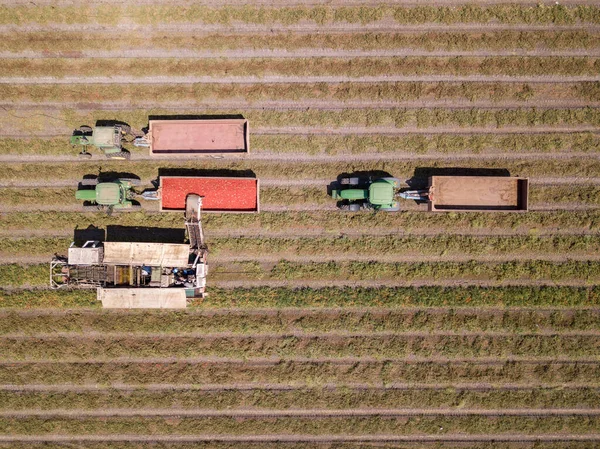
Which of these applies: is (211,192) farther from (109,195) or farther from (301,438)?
(301,438)

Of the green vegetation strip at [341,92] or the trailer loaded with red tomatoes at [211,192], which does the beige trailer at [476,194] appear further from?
the trailer loaded with red tomatoes at [211,192]

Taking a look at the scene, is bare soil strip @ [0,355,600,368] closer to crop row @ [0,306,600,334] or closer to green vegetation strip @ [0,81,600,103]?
crop row @ [0,306,600,334]

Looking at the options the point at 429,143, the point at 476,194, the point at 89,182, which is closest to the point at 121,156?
the point at 89,182

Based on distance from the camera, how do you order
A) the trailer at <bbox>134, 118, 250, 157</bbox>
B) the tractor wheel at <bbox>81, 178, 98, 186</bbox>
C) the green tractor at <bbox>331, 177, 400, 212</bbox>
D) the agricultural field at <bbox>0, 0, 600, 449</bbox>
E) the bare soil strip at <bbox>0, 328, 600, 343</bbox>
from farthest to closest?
the bare soil strip at <bbox>0, 328, 600, 343</bbox> < the agricultural field at <bbox>0, 0, 600, 449</bbox> < the tractor wheel at <bbox>81, 178, 98, 186</bbox> < the trailer at <bbox>134, 118, 250, 157</bbox> < the green tractor at <bbox>331, 177, 400, 212</bbox>

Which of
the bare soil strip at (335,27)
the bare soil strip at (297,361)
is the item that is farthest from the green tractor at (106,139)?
the bare soil strip at (297,361)

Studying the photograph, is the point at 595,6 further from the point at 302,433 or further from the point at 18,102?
the point at 18,102

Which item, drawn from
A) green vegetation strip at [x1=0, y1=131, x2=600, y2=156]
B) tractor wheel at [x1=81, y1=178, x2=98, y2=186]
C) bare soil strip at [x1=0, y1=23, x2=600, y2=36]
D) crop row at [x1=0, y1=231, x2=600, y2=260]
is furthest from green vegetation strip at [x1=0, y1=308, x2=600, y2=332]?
bare soil strip at [x1=0, y1=23, x2=600, y2=36]
